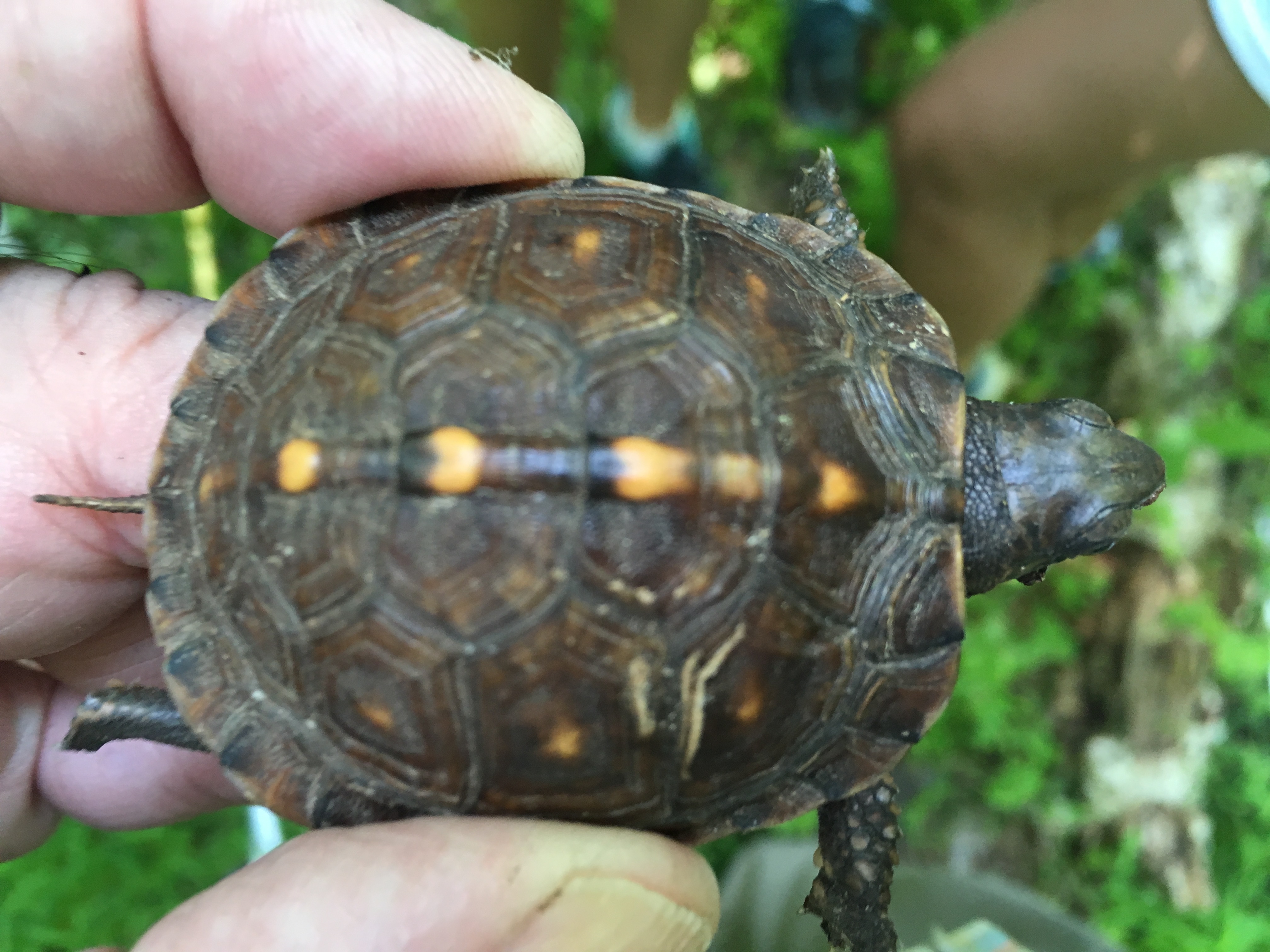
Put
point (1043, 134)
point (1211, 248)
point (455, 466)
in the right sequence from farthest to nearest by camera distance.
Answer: point (1211, 248)
point (1043, 134)
point (455, 466)

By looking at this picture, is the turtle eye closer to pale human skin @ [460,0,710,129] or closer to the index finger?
the index finger

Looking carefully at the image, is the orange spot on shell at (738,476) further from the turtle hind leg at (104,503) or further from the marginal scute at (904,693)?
the turtle hind leg at (104,503)

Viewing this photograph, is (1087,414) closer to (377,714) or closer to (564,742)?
(564,742)

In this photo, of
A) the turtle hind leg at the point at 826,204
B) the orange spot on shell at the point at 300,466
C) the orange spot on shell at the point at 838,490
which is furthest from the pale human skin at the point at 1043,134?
the orange spot on shell at the point at 300,466

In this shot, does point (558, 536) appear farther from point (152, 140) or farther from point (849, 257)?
point (152, 140)

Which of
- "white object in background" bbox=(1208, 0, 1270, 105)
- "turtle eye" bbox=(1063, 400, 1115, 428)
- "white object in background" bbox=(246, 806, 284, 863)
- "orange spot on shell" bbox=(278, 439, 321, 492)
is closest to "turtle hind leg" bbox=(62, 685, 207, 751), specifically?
Answer: "orange spot on shell" bbox=(278, 439, 321, 492)

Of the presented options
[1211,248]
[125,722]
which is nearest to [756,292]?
[125,722]

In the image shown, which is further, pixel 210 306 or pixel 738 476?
pixel 210 306
